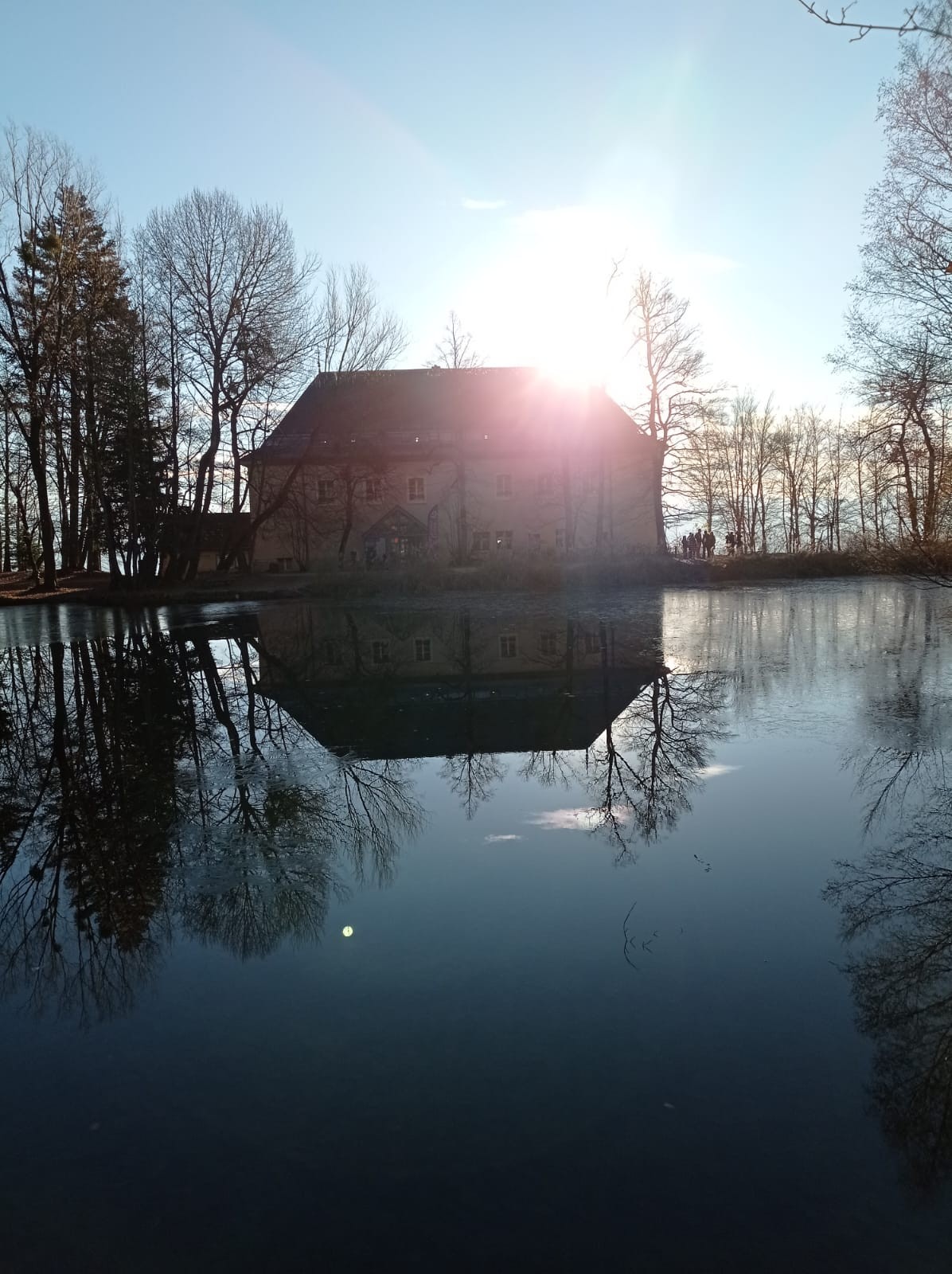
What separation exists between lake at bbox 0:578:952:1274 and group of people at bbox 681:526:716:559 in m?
31.1

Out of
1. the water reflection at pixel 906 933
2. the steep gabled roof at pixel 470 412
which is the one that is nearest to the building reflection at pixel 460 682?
the water reflection at pixel 906 933

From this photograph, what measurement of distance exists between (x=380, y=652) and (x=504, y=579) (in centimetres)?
1598

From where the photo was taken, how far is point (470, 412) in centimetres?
5272

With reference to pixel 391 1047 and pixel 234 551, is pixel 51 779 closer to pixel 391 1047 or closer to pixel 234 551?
pixel 391 1047

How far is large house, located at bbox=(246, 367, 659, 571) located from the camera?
48125mm

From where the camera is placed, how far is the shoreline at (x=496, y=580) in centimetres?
3184

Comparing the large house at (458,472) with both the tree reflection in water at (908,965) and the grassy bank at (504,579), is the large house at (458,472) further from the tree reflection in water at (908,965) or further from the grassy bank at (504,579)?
the tree reflection in water at (908,965)

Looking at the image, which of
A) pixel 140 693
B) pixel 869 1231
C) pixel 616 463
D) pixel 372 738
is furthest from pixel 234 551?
pixel 869 1231

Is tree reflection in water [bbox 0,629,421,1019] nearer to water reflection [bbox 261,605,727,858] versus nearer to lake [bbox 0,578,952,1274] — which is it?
lake [bbox 0,578,952,1274]

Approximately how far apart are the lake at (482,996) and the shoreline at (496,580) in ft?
73.4

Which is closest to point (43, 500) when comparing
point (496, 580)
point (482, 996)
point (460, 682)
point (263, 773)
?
point (496, 580)

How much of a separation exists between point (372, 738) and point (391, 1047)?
567 cm

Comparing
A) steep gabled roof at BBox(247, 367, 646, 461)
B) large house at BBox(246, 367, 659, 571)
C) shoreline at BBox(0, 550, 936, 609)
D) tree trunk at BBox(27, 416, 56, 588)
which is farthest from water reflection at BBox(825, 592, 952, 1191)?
steep gabled roof at BBox(247, 367, 646, 461)

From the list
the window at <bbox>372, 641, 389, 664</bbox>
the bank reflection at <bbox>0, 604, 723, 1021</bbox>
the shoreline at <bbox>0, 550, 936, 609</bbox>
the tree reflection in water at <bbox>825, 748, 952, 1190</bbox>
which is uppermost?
the shoreline at <bbox>0, 550, 936, 609</bbox>
